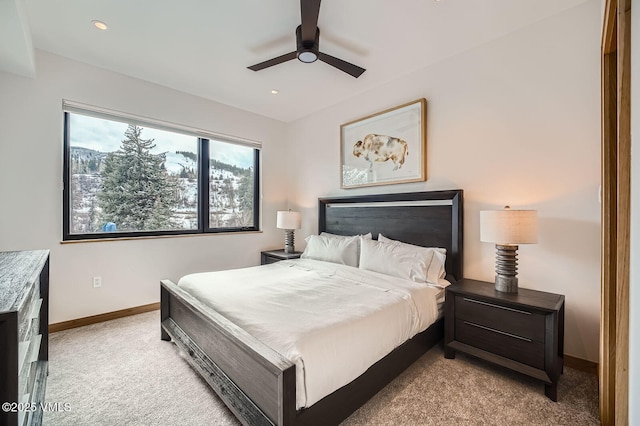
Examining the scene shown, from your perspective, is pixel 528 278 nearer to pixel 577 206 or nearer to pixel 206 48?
pixel 577 206

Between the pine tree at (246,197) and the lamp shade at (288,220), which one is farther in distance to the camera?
the pine tree at (246,197)

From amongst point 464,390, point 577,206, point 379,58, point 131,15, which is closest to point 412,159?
point 379,58

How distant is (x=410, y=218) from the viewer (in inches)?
124

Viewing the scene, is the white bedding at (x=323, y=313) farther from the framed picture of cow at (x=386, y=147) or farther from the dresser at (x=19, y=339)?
the framed picture of cow at (x=386, y=147)

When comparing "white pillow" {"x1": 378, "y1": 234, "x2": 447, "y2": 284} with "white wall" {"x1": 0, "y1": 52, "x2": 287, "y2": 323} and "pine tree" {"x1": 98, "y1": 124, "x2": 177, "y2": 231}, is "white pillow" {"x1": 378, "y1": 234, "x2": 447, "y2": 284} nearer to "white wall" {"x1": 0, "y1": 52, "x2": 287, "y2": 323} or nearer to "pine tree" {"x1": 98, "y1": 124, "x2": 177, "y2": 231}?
"white wall" {"x1": 0, "y1": 52, "x2": 287, "y2": 323}

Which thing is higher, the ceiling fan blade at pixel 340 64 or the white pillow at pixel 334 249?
the ceiling fan blade at pixel 340 64

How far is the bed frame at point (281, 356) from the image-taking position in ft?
4.52

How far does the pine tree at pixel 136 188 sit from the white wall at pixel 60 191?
270mm

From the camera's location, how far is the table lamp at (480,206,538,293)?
210cm

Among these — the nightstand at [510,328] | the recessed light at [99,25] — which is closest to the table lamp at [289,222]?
the nightstand at [510,328]

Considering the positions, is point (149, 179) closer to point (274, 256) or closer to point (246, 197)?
point (246, 197)

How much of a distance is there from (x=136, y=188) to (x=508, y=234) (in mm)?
3929

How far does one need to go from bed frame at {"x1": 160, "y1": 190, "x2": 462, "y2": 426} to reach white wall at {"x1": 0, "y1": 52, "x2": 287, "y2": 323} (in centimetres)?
103

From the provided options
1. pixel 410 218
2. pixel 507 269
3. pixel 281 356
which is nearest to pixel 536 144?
pixel 507 269
